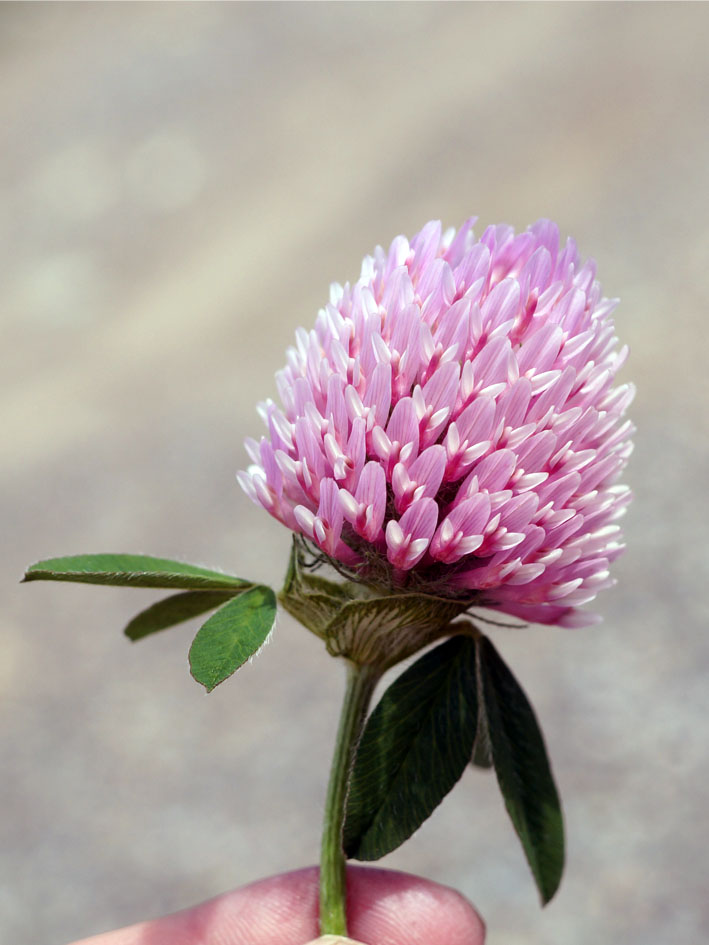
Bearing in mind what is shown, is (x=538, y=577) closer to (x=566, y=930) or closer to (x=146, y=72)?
(x=566, y=930)

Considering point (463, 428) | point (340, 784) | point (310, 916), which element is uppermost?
point (463, 428)

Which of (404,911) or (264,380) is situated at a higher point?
(264,380)

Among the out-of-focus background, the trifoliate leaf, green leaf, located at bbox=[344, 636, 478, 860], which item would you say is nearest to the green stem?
green leaf, located at bbox=[344, 636, 478, 860]

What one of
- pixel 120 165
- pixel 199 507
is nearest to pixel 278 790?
pixel 199 507

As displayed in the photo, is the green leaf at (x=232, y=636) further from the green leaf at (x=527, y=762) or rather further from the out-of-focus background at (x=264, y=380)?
the out-of-focus background at (x=264, y=380)

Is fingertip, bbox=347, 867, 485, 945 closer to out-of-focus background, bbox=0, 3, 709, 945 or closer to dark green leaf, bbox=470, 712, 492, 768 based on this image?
dark green leaf, bbox=470, 712, 492, 768

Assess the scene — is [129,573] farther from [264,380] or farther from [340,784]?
[264,380]

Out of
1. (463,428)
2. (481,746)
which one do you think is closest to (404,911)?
(481,746)

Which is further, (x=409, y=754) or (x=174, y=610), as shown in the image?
(x=174, y=610)
